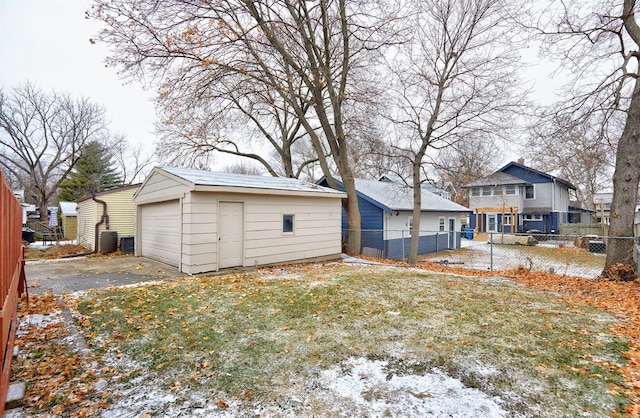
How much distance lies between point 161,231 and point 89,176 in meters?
26.4

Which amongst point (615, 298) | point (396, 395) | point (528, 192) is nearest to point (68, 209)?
point (396, 395)

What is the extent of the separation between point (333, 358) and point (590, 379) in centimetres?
240

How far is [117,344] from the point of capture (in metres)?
3.69

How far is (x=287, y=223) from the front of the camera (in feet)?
31.7

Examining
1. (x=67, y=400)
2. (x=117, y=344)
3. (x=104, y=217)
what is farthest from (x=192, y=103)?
(x=67, y=400)

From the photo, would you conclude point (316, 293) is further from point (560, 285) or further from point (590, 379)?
point (560, 285)

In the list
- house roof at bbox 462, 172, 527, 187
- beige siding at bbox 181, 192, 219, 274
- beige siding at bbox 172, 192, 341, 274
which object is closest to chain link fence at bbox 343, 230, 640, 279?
beige siding at bbox 172, 192, 341, 274

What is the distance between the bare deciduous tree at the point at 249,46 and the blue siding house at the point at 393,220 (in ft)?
8.36

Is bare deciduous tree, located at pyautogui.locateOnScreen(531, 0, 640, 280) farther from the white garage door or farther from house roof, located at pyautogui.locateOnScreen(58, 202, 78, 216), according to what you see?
house roof, located at pyautogui.locateOnScreen(58, 202, 78, 216)

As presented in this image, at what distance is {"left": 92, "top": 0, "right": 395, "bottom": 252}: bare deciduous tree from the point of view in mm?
8766

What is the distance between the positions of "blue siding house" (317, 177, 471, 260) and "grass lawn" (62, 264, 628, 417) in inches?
312

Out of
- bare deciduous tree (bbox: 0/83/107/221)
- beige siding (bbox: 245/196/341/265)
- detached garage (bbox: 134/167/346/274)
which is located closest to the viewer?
detached garage (bbox: 134/167/346/274)

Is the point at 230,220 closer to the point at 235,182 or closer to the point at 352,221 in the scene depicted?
the point at 235,182

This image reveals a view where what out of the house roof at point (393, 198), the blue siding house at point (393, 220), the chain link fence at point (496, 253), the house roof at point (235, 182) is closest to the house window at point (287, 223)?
the house roof at point (235, 182)
